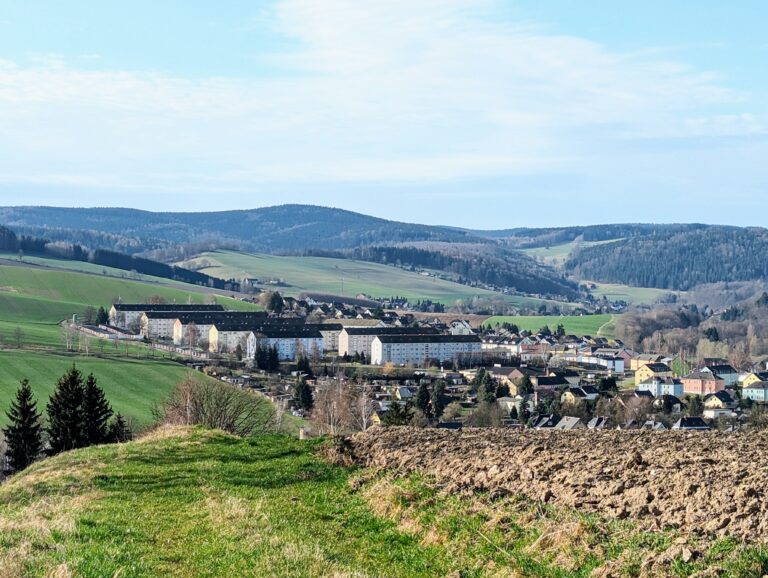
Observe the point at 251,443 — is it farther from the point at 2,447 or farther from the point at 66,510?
the point at 2,447

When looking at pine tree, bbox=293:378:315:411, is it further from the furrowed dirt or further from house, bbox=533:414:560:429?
the furrowed dirt

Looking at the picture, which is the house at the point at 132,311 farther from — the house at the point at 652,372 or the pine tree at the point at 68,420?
the pine tree at the point at 68,420

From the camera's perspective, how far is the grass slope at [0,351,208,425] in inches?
2399

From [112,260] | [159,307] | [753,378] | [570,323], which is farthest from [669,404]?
[112,260]

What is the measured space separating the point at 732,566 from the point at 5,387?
60.5 metres

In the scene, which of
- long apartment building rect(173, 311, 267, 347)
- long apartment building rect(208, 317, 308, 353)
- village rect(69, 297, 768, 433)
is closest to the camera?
village rect(69, 297, 768, 433)

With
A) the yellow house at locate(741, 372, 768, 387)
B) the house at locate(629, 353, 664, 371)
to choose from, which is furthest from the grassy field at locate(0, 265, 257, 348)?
the yellow house at locate(741, 372, 768, 387)

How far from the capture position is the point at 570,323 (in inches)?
6142

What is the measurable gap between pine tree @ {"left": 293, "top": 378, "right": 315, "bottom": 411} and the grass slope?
26.6 ft

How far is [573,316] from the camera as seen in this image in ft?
565

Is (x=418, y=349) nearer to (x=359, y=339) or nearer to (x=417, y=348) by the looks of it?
(x=417, y=348)

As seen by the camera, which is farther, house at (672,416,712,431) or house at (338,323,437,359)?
house at (338,323,437,359)

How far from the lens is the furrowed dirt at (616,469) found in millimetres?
9758

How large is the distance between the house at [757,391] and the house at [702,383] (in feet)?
6.20
